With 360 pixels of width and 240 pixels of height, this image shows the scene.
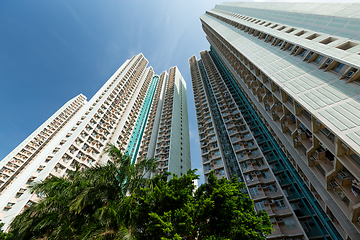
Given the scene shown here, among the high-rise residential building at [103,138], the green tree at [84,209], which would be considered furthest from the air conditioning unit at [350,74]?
the high-rise residential building at [103,138]

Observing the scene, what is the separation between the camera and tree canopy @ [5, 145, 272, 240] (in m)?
7.23

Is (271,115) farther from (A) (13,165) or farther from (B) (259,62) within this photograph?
(A) (13,165)

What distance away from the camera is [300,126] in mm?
13680

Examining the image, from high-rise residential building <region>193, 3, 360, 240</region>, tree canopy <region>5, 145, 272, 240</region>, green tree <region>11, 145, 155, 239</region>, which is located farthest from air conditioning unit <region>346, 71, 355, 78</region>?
green tree <region>11, 145, 155, 239</region>

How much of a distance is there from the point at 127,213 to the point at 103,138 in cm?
2670

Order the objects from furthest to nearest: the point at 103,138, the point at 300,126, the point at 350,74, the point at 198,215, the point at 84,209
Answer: the point at 103,138 < the point at 300,126 < the point at 350,74 < the point at 84,209 < the point at 198,215

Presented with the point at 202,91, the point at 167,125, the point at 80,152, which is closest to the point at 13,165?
the point at 80,152

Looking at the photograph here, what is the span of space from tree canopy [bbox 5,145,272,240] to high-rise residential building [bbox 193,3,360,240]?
21.1 feet

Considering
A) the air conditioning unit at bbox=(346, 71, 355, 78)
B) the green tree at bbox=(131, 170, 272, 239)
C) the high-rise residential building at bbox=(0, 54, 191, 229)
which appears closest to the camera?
the green tree at bbox=(131, 170, 272, 239)

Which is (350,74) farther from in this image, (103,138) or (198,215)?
(103,138)

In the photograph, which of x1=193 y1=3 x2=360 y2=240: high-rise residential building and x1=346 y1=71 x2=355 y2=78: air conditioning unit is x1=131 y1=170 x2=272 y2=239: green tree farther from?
x1=346 y1=71 x2=355 y2=78: air conditioning unit

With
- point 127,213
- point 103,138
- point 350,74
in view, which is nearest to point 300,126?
point 350,74

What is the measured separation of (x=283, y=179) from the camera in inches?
850

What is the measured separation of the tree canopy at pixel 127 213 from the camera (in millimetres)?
7230
